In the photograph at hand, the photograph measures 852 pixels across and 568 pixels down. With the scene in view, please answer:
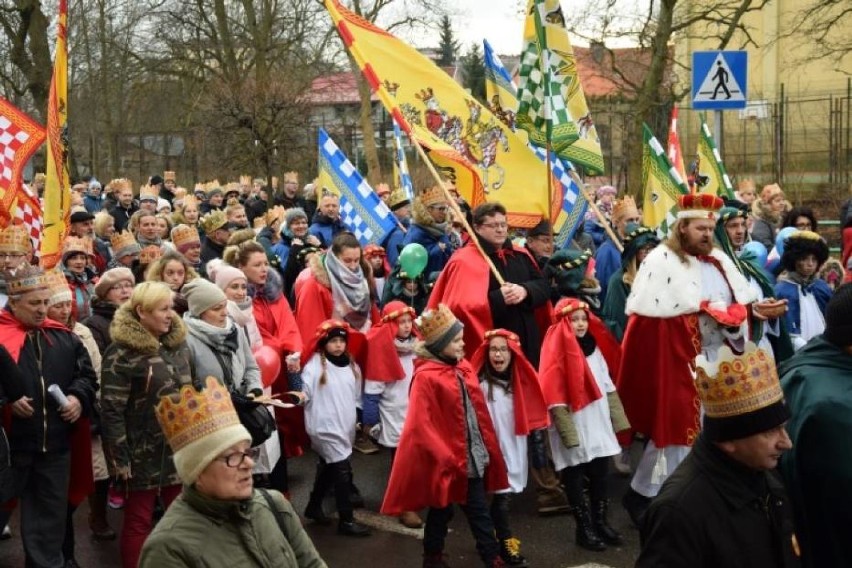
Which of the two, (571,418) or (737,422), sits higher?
(737,422)

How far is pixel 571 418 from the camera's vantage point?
6.95 m

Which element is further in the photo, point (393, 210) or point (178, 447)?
point (393, 210)

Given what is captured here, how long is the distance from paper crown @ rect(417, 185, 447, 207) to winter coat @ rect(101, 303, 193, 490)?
4589mm

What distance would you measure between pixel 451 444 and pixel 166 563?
2983 millimetres

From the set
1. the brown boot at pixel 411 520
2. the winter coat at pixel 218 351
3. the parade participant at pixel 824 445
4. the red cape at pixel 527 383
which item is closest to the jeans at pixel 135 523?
the winter coat at pixel 218 351

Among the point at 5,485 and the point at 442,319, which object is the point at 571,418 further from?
the point at 5,485

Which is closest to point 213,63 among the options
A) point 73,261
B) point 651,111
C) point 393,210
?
point 651,111

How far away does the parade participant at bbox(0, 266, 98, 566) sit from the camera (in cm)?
587

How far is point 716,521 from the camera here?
3213 mm

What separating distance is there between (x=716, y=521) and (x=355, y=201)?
825 cm

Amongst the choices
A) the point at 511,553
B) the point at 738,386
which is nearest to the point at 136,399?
the point at 511,553

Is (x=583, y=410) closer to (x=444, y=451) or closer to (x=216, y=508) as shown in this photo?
(x=444, y=451)

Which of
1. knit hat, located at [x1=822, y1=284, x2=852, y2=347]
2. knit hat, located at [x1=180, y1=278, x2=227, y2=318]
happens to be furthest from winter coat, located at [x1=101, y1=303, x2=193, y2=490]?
knit hat, located at [x1=822, y1=284, x2=852, y2=347]

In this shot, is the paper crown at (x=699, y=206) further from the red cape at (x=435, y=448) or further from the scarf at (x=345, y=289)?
the scarf at (x=345, y=289)
